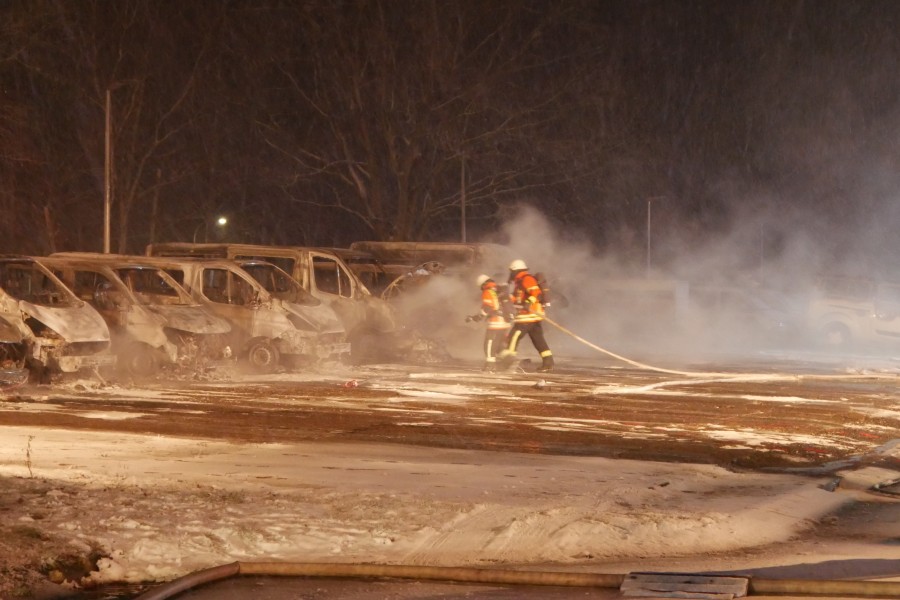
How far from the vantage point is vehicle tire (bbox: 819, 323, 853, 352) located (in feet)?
101

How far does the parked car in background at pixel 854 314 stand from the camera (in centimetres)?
2958

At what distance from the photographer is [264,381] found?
59.4 feet

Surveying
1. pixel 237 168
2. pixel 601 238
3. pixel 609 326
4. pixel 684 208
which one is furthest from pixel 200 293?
pixel 684 208

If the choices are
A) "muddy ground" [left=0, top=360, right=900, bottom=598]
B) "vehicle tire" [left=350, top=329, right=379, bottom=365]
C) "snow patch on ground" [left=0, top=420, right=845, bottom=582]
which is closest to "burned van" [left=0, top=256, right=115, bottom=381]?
"muddy ground" [left=0, top=360, right=900, bottom=598]

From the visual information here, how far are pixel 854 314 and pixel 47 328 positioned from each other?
20.7 m

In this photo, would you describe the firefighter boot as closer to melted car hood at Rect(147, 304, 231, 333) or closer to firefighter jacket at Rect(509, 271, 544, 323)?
firefighter jacket at Rect(509, 271, 544, 323)

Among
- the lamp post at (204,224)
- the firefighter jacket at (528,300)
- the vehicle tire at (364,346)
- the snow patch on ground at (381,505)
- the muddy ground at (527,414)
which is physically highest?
the lamp post at (204,224)

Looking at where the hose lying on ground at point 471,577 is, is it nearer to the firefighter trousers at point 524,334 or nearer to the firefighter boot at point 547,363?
the firefighter trousers at point 524,334

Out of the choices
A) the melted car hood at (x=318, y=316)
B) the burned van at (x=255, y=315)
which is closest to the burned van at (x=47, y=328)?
the burned van at (x=255, y=315)

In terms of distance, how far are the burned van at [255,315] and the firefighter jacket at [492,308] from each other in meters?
2.61

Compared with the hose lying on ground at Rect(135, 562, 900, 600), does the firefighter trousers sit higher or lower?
higher

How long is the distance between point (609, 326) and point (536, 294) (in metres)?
13.2

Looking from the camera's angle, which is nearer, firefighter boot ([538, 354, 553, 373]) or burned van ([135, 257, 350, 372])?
burned van ([135, 257, 350, 372])

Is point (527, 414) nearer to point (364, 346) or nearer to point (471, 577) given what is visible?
point (471, 577)
